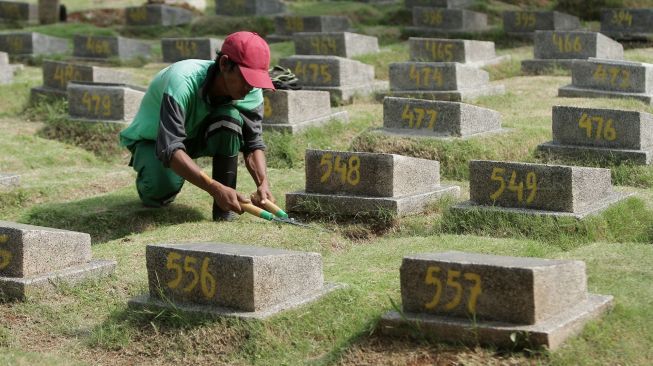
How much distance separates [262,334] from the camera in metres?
5.71

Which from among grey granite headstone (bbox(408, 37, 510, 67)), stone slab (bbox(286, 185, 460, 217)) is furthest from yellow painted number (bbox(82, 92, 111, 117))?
grey granite headstone (bbox(408, 37, 510, 67))

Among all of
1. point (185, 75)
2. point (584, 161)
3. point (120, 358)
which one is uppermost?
point (185, 75)

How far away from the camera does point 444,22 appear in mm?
16906

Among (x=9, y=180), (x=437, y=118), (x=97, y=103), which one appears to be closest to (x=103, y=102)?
(x=97, y=103)

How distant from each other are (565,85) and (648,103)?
1.20 m

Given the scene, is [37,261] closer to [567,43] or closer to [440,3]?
[567,43]

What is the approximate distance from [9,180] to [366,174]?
120 inches

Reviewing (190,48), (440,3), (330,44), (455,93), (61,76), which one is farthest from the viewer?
(440,3)

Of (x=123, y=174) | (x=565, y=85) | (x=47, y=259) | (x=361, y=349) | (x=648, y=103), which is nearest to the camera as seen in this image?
(x=361, y=349)

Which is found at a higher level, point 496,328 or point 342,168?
point 342,168

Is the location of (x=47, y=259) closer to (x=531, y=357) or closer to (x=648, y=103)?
(x=531, y=357)

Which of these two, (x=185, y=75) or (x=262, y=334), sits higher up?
(x=185, y=75)

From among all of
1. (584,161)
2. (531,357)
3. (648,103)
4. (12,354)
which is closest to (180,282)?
(12,354)

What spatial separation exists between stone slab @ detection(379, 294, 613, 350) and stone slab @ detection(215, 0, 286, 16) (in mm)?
14385
